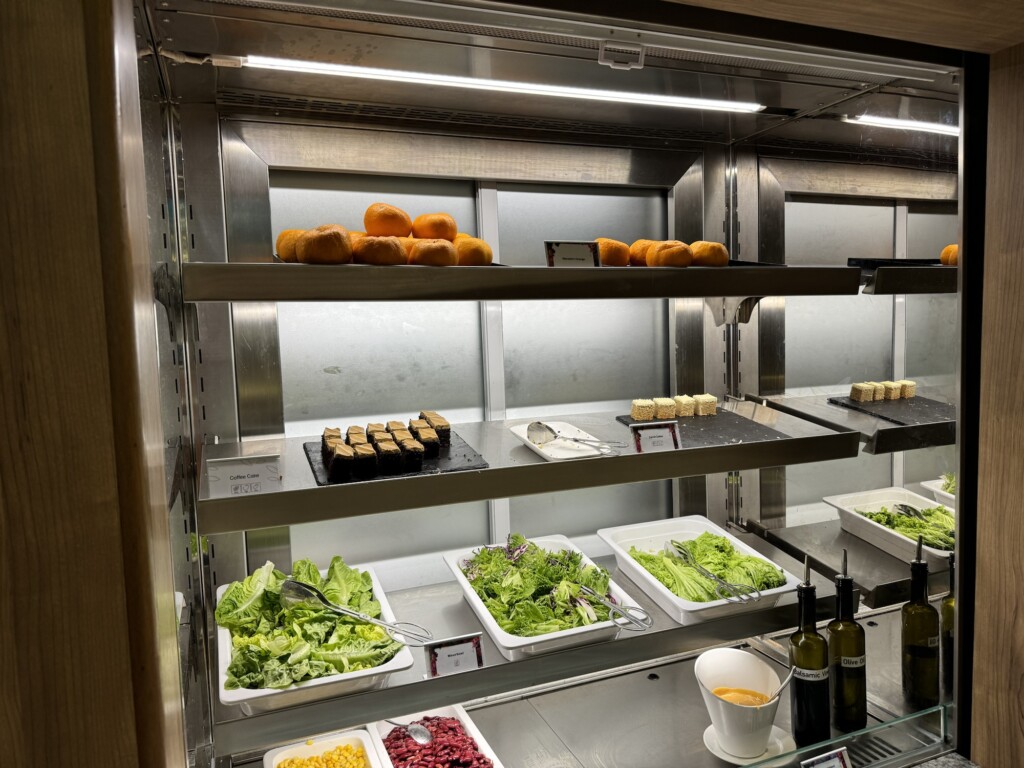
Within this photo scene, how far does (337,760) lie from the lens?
1.45 meters

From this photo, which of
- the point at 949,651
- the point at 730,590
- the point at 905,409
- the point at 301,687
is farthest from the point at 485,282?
the point at 949,651

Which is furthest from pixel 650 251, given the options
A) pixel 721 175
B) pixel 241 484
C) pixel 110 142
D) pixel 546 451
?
pixel 110 142

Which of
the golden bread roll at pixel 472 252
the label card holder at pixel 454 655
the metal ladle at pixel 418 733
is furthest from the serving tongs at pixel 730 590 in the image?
the golden bread roll at pixel 472 252

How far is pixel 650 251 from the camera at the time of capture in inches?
61.3

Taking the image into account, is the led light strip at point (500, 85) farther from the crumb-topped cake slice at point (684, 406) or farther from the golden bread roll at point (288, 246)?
the crumb-topped cake slice at point (684, 406)

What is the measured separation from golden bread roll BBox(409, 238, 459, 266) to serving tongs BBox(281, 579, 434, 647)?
711 millimetres

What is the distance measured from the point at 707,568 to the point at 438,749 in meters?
0.75

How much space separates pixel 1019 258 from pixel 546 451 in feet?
3.27

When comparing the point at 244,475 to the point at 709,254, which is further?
the point at 709,254

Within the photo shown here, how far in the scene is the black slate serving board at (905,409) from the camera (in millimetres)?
1695

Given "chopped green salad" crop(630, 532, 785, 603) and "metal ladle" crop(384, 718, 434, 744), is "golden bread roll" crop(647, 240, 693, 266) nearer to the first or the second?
"chopped green salad" crop(630, 532, 785, 603)

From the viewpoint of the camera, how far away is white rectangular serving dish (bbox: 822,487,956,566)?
1.82 meters

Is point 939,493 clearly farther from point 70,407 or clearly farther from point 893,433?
point 70,407

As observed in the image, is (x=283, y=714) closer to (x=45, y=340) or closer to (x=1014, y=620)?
(x=45, y=340)
